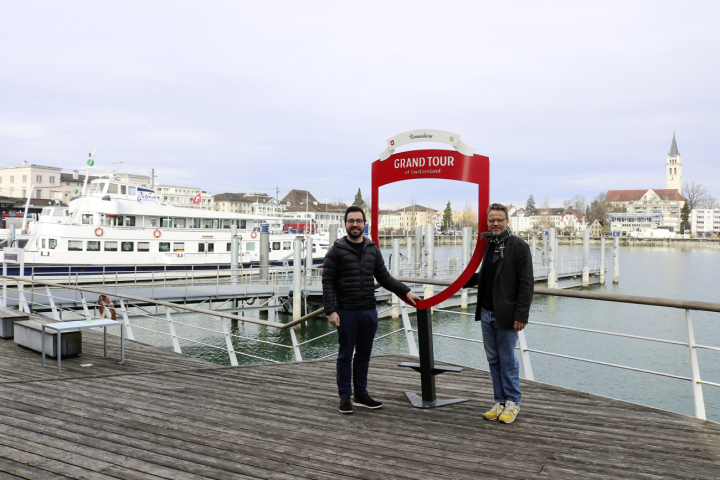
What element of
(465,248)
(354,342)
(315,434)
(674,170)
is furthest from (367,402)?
(674,170)

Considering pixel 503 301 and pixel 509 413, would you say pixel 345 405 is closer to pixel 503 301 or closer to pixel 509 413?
pixel 509 413

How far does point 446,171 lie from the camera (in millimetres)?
4215

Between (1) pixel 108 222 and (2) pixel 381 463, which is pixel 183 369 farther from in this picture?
(1) pixel 108 222

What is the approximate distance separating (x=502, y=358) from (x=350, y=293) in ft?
4.31

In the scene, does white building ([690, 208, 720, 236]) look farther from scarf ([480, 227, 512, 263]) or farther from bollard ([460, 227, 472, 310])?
scarf ([480, 227, 512, 263])

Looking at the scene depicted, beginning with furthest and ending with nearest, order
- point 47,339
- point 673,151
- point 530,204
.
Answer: point 530,204, point 673,151, point 47,339

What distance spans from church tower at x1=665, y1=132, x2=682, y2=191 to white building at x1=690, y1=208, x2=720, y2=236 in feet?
54.1

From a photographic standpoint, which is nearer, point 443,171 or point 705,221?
point 443,171

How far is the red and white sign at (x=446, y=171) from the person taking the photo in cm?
414

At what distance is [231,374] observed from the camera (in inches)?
224

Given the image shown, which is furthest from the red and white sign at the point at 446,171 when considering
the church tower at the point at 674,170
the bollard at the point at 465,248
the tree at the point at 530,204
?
the church tower at the point at 674,170

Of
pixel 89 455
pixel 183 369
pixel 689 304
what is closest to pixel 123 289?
pixel 183 369

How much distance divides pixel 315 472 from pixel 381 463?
0.43 metres

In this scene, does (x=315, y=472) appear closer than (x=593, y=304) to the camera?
Yes
